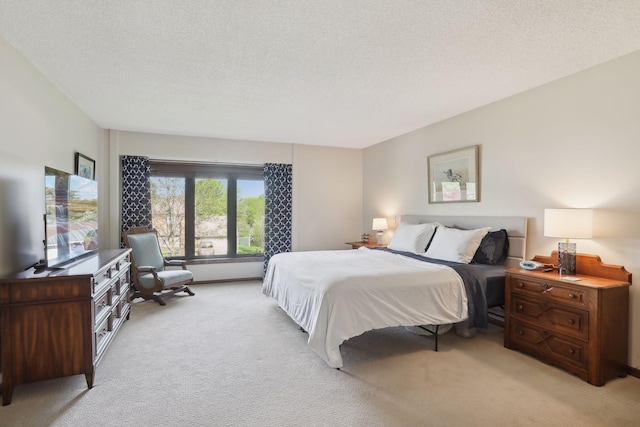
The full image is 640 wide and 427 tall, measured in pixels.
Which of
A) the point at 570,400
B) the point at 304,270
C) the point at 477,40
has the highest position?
the point at 477,40

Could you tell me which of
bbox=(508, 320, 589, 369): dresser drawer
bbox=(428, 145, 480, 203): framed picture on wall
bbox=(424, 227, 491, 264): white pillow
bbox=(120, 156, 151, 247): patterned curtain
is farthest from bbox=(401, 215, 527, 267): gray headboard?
bbox=(120, 156, 151, 247): patterned curtain

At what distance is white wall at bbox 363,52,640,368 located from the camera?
275 cm

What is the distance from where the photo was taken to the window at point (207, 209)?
5.79 meters

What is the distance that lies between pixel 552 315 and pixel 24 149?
15.2 feet

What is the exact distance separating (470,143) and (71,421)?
4.62m

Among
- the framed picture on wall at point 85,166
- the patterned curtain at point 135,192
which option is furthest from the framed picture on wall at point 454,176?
the framed picture on wall at point 85,166

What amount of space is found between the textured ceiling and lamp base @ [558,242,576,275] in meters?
1.57

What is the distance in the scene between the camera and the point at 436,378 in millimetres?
2635

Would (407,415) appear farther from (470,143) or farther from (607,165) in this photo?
(470,143)

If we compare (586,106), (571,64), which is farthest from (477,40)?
(586,106)

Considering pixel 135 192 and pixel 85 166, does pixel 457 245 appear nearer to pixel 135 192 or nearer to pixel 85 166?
pixel 85 166

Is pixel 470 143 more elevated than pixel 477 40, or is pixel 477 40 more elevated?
pixel 477 40

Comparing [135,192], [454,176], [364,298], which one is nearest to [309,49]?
[364,298]

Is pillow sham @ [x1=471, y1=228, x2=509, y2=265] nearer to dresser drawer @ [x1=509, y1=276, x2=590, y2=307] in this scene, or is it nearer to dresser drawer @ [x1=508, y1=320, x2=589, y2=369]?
dresser drawer @ [x1=509, y1=276, x2=590, y2=307]
